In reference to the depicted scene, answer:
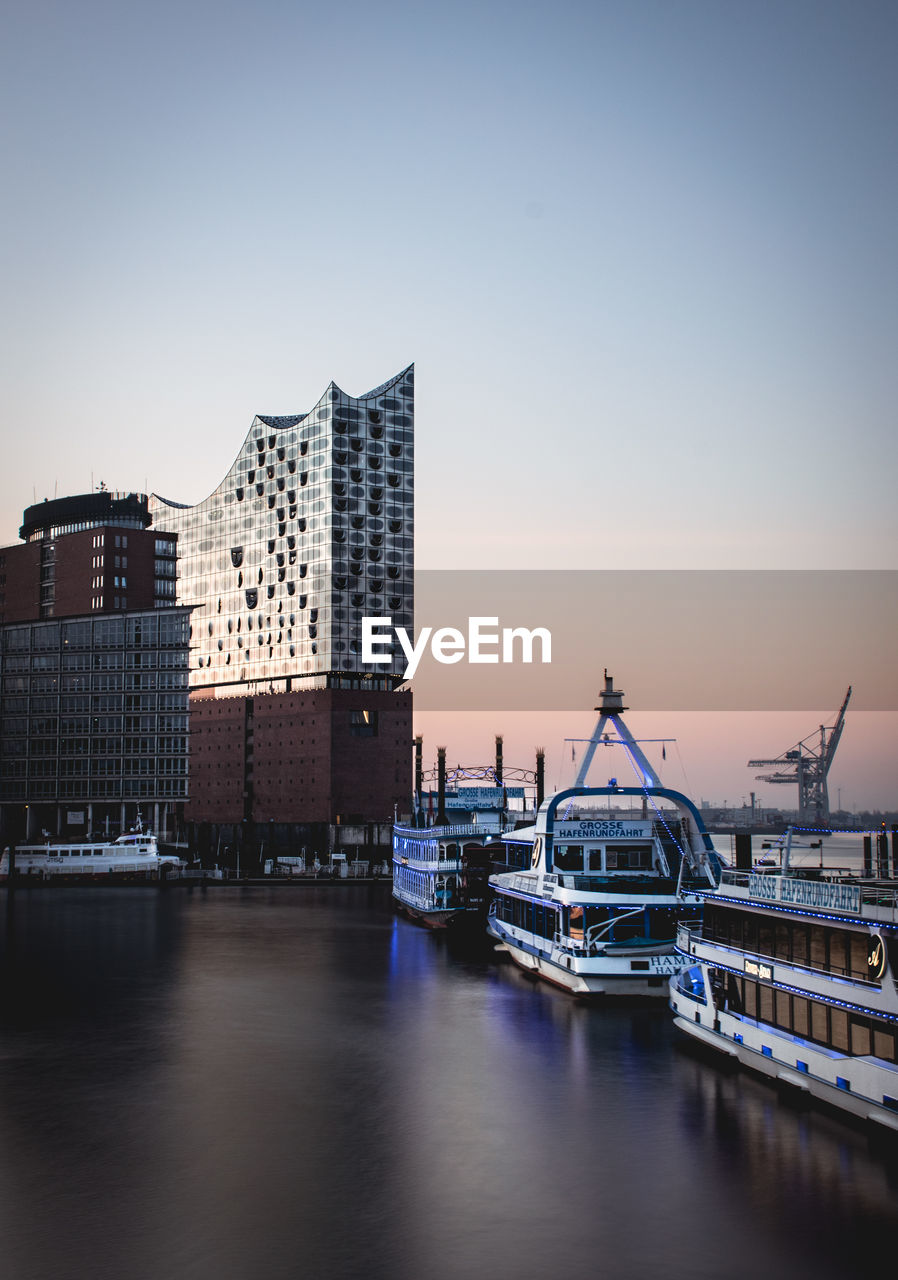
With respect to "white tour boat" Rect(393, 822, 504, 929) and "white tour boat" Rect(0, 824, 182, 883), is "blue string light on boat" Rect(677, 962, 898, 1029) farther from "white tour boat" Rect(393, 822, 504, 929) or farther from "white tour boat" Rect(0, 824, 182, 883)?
"white tour boat" Rect(0, 824, 182, 883)

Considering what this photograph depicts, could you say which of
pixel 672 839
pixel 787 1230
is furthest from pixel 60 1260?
pixel 672 839

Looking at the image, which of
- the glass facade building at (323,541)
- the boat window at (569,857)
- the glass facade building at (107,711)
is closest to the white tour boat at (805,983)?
the boat window at (569,857)

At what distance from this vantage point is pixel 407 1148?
34281mm

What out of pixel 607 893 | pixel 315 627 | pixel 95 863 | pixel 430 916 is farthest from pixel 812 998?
pixel 315 627

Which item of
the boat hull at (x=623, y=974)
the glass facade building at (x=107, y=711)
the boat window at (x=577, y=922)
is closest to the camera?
the boat hull at (x=623, y=974)

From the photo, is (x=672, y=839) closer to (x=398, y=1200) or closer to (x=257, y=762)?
(x=398, y=1200)

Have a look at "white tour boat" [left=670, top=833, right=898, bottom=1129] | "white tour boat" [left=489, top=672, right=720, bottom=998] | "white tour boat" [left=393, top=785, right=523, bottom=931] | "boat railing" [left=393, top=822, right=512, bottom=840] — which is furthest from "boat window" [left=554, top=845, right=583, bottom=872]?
"boat railing" [left=393, top=822, right=512, bottom=840]

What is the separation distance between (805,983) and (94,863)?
12133 centimetres

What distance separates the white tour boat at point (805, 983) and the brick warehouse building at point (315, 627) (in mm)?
117361

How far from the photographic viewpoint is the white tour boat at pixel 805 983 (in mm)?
31969

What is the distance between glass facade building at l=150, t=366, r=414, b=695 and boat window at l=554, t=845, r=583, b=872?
102 m

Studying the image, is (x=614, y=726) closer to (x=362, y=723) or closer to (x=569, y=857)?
(x=569, y=857)

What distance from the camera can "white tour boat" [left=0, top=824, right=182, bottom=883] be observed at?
143250 mm

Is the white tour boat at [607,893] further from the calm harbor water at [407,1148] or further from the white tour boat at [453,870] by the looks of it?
the white tour boat at [453,870]
